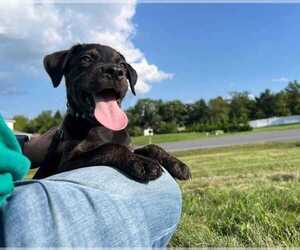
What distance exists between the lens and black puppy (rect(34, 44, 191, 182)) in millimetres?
3461

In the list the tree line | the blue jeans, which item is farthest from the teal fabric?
the tree line

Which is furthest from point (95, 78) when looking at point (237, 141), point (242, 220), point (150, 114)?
point (150, 114)

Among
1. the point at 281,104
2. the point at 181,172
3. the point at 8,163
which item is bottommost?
the point at 181,172

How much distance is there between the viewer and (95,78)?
15.2 ft

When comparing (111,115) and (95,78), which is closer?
(111,115)

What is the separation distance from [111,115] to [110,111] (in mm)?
59

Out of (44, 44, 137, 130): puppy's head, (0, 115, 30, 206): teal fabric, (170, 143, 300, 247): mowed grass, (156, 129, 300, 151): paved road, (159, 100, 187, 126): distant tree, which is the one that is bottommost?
(156, 129, 300, 151): paved road

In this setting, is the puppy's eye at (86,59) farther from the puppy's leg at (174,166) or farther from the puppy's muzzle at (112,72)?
the puppy's leg at (174,166)

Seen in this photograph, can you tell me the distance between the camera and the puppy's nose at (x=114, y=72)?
4678 mm

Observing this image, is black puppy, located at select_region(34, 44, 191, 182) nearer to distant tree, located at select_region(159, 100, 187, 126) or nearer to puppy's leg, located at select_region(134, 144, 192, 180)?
puppy's leg, located at select_region(134, 144, 192, 180)

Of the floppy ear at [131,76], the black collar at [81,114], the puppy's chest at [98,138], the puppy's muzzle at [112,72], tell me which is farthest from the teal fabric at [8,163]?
the floppy ear at [131,76]

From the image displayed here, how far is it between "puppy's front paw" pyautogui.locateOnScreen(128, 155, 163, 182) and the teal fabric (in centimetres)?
58

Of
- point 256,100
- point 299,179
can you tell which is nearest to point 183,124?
point 256,100

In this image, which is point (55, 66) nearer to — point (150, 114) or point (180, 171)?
point (180, 171)
